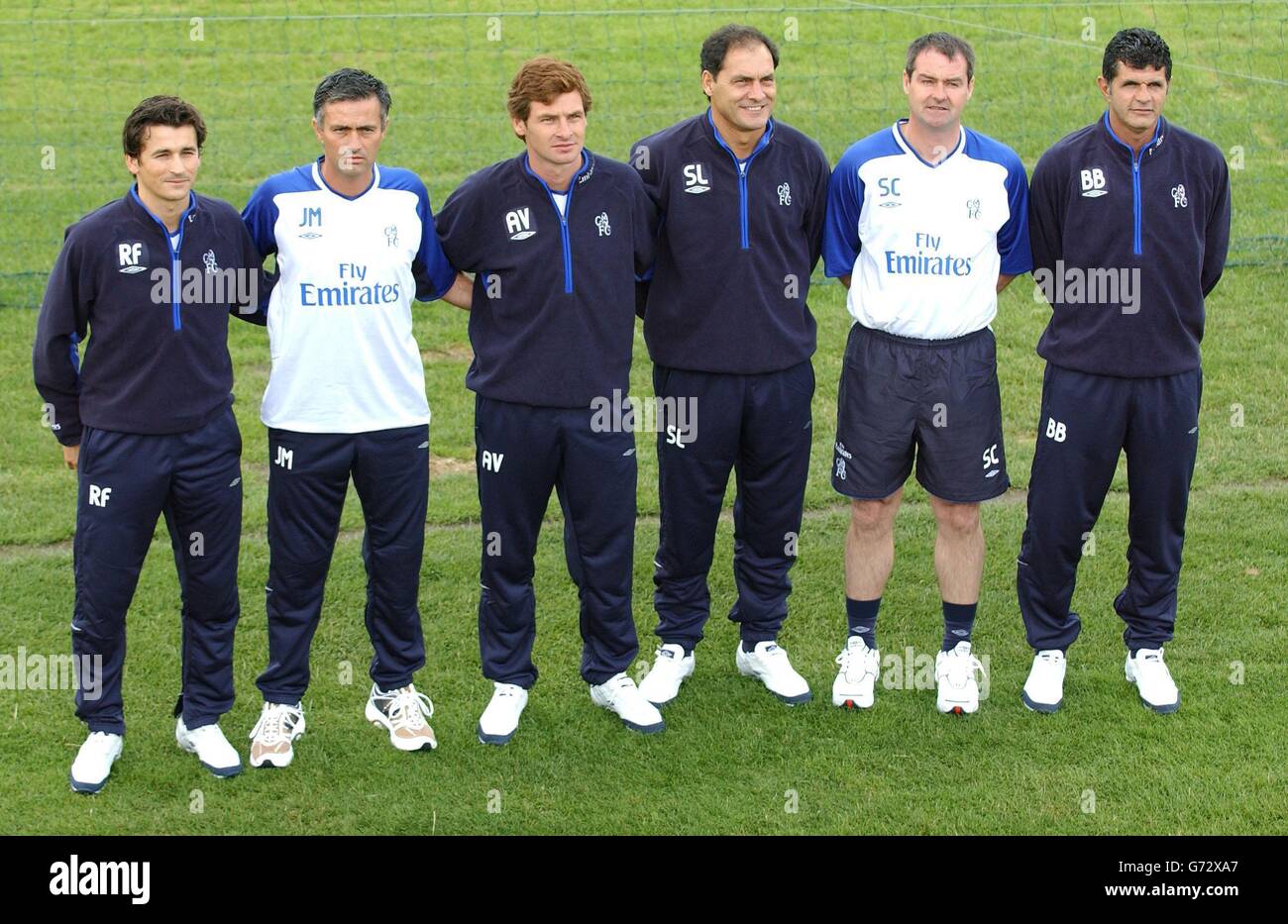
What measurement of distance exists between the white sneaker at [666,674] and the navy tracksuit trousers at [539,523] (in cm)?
20

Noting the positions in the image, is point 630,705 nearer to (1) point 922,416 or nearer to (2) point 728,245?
(1) point 922,416

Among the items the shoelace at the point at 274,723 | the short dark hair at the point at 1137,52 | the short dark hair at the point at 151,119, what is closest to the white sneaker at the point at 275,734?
the shoelace at the point at 274,723

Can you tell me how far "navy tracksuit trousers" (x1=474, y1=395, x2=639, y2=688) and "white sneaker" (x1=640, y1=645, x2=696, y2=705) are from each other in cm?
20

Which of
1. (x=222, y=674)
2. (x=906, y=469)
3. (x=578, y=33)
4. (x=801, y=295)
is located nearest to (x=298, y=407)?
(x=222, y=674)

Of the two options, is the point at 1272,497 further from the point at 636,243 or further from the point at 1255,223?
the point at 1255,223

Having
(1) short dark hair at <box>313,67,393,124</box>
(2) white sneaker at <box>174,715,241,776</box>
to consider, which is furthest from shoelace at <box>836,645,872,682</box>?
(1) short dark hair at <box>313,67,393,124</box>

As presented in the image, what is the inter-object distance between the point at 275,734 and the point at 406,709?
50cm

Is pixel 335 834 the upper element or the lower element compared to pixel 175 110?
lower

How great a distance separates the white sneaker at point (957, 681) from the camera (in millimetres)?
6480

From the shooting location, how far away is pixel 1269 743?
6141 mm

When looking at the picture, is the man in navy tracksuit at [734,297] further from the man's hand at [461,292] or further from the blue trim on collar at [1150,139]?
the blue trim on collar at [1150,139]

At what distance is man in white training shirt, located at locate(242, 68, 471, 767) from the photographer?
5785 millimetres

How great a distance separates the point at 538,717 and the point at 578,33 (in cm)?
1224

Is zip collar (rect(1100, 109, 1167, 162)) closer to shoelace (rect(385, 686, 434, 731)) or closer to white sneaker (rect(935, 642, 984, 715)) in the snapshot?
white sneaker (rect(935, 642, 984, 715))
